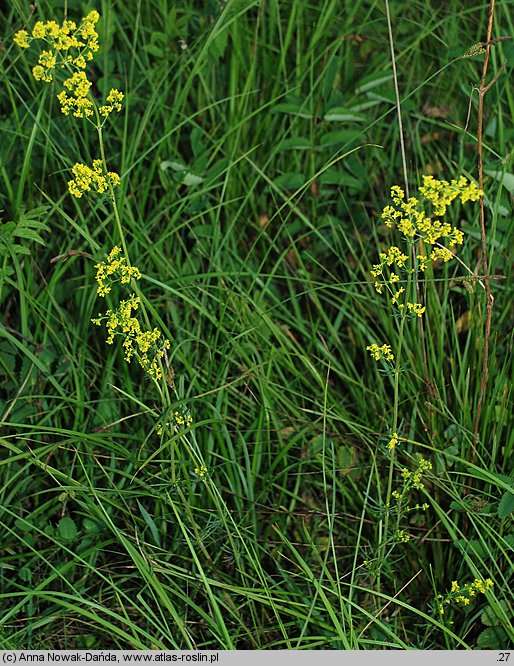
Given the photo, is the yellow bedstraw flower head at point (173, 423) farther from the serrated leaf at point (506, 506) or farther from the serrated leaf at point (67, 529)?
the serrated leaf at point (506, 506)

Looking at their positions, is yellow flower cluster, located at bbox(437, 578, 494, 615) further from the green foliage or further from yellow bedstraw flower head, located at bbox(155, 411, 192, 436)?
the green foliage

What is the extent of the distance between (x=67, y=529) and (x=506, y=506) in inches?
39.2

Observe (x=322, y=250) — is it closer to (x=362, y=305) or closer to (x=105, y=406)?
(x=362, y=305)

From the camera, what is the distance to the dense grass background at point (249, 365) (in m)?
1.74

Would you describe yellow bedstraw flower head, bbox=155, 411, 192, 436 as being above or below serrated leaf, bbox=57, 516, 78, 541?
above

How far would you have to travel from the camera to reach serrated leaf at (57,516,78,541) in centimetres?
182

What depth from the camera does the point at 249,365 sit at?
1977 millimetres

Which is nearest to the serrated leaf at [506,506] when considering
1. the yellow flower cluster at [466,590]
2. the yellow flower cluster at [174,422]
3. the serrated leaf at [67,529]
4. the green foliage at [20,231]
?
the yellow flower cluster at [466,590]

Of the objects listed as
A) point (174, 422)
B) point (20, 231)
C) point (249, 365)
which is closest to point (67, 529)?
point (174, 422)

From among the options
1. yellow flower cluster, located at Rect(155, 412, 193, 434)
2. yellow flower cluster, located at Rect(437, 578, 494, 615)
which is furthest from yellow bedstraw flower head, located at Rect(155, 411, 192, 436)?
yellow flower cluster, located at Rect(437, 578, 494, 615)

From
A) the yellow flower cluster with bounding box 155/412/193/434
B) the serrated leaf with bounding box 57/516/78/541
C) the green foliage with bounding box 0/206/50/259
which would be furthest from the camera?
the serrated leaf with bounding box 57/516/78/541

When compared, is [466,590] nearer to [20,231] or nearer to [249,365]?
[249,365]

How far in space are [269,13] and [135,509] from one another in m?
1.62

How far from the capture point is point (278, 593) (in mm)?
1664
